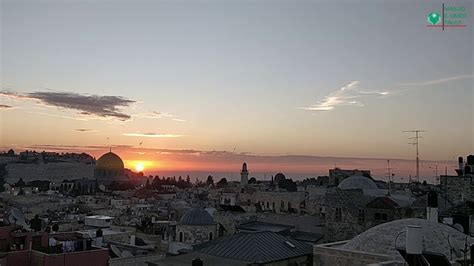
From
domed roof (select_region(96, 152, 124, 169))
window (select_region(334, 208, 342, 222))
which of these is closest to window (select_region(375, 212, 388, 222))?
window (select_region(334, 208, 342, 222))

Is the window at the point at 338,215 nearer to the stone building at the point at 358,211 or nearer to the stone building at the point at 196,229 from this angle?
the stone building at the point at 358,211

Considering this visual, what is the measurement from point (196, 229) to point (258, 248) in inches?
410

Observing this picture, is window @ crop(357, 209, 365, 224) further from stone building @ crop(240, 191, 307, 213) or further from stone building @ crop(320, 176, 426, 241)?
stone building @ crop(240, 191, 307, 213)

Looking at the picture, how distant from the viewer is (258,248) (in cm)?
1850

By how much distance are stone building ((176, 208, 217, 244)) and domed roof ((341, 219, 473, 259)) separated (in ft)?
51.9

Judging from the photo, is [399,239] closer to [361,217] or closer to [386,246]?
[386,246]

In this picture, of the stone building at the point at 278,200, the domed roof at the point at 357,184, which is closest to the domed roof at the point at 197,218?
the domed roof at the point at 357,184

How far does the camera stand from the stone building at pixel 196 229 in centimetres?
2827

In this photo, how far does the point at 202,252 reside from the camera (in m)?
19.5

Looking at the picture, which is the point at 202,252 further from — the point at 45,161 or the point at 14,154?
the point at 14,154

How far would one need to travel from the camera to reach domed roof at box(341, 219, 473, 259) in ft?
39.4

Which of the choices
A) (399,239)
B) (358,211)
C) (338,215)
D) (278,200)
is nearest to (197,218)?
(338,215)

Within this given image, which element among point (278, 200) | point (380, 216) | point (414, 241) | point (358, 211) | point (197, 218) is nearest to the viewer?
point (414, 241)

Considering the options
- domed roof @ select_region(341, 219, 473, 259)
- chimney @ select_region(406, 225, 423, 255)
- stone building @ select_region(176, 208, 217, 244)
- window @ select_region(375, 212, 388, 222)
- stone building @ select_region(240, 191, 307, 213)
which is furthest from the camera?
stone building @ select_region(240, 191, 307, 213)
